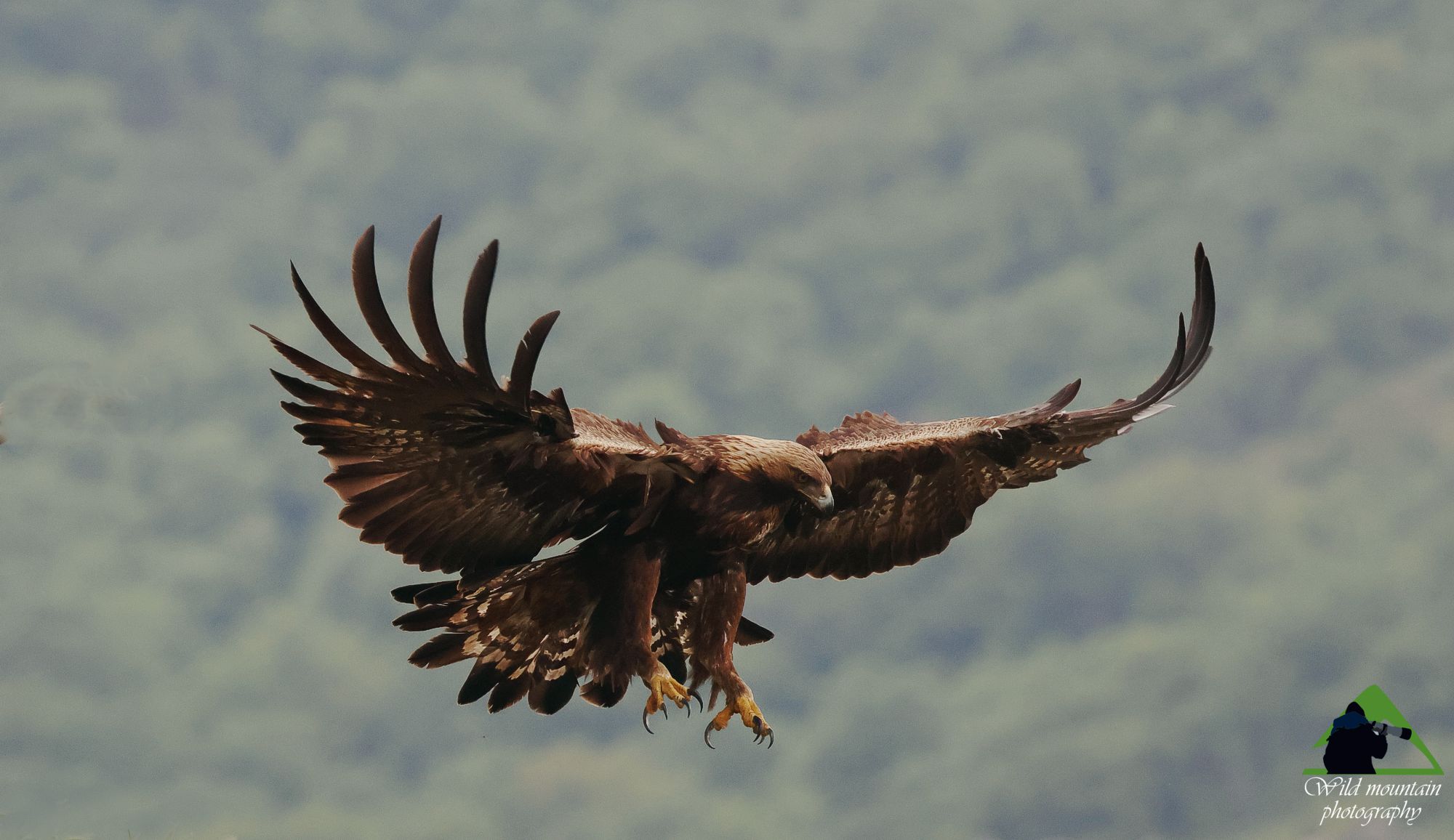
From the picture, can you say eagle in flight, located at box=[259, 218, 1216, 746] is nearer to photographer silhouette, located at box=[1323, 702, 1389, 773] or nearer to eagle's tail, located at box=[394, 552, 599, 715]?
eagle's tail, located at box=[394, 552, 599, 715]

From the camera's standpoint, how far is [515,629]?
827 centimetres

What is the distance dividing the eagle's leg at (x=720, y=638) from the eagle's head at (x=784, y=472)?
609mm

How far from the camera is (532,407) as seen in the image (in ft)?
23.5

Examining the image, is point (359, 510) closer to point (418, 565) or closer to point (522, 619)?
point (418, 565)

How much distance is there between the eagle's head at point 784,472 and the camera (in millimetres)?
7863

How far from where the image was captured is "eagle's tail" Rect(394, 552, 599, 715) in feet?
26.2

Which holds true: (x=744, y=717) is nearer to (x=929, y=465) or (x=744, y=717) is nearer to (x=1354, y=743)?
(x=929, y=465)

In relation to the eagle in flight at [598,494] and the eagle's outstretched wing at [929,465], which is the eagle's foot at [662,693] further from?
the eagle's outstretched wing at [929,465]

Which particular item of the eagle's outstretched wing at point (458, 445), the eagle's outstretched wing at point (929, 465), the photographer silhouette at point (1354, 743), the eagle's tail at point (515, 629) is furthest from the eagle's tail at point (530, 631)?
Answer: the photographer silhouette at point (1354, 743)

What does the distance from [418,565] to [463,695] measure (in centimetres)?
107

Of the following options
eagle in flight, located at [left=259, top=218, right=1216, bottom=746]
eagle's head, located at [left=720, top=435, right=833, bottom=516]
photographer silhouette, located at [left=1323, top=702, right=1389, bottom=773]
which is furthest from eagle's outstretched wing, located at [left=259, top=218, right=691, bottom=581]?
photographer silhouette, located at [left=1323, top=702, right=1389, bottom=773]

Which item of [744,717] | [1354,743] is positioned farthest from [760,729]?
[1354,743]

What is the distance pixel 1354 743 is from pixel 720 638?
6.00 m

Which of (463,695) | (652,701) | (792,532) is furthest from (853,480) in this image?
(463,695)
